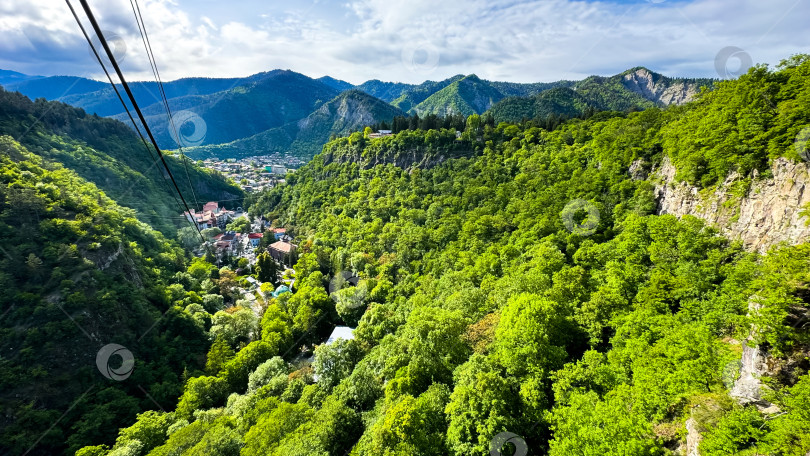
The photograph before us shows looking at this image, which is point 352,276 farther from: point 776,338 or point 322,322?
point 776,338

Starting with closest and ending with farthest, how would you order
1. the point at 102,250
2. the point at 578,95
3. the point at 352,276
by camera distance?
1. the point at 102,250
2. the point at 352,276
3. the point at 578,95

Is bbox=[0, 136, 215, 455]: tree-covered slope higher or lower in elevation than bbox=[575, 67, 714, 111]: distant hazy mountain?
lower

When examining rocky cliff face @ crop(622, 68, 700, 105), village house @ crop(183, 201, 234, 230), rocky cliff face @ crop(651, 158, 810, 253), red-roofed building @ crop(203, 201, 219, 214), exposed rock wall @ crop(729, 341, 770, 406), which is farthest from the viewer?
rocky cliff face @ crop(622, 68, 700, 105)

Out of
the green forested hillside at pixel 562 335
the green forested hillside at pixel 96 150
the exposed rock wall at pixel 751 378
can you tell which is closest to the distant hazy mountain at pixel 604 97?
the green forested hillside at pixel 562 335

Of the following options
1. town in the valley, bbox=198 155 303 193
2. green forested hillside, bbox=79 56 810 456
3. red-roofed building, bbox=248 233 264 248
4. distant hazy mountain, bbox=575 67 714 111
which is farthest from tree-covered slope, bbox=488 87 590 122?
town in the valley, bbox=198 155 303 193

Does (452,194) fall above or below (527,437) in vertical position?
above

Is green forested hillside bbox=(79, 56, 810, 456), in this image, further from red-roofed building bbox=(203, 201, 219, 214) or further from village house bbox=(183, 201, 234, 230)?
red-roofed building bbox=(203, 201, 219, 214)

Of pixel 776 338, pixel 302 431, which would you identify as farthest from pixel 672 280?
pixel 302 431
